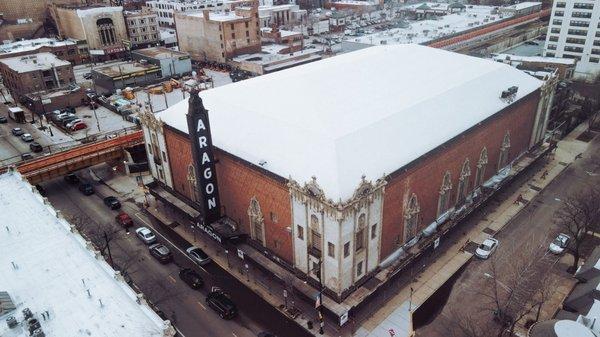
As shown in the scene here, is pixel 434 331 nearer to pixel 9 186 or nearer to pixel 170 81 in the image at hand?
pixel 9 186

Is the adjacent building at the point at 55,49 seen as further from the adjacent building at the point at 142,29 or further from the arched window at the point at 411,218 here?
the arched window at the point at 411,218

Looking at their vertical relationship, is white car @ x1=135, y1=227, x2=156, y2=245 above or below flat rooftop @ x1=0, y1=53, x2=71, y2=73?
below

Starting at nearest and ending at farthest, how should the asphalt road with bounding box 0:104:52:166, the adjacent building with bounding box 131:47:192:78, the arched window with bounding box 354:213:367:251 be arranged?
the arched window with bounding box 354:213:367:251 → the asphalt road with bounding box 0:104:52:166 → the adjacent building with bounding box 131:47:192:78

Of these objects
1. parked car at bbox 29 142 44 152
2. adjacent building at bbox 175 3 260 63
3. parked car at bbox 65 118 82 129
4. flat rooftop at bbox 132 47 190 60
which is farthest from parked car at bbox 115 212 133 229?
adjacent building at bbox 175 3 260 63

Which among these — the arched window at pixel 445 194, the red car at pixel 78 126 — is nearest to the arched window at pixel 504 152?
the arched window at pixel 445 194

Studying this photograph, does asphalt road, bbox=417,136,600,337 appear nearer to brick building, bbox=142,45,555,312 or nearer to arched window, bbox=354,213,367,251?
brick building, bbox=142,45,555,312
